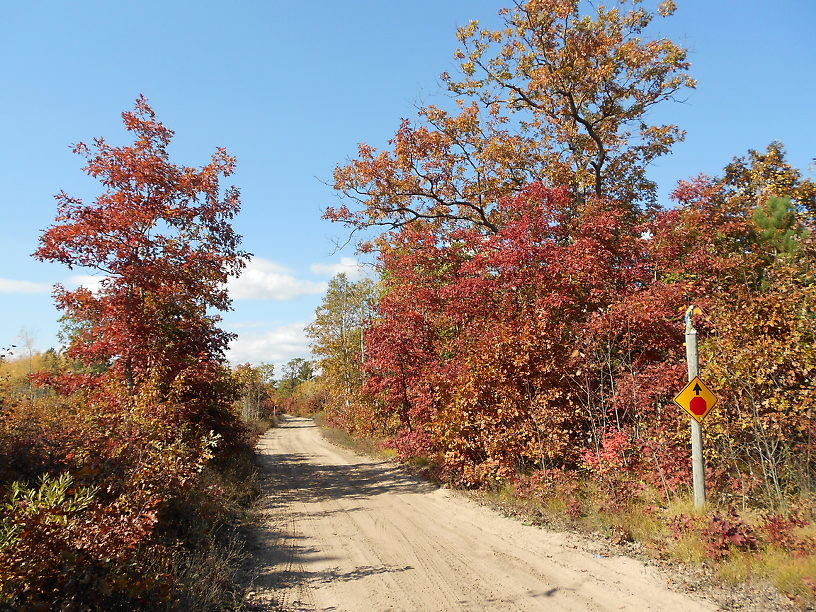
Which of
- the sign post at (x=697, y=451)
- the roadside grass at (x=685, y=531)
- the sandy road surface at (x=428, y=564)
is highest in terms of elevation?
the sign post at (x=697, y=451)

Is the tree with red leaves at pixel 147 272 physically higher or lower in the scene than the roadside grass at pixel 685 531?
higher

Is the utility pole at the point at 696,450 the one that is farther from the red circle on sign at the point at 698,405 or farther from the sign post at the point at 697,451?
the red circle on sign at the point at 698,405

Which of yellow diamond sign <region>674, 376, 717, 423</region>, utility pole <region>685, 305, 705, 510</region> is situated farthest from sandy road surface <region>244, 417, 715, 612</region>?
yellow diamond sign <region>674, 376, 717, 423</region>

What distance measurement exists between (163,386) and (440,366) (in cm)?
692

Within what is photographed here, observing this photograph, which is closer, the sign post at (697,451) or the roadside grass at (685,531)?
the roadside grass at (685,531)

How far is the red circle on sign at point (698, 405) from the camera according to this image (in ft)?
23.5

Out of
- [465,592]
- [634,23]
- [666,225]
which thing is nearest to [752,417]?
[465,592]

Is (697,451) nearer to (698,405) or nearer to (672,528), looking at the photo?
(698,405)

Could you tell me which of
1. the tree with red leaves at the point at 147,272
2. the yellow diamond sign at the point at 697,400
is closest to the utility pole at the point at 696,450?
the yellow diamond sign at the point at 697,400

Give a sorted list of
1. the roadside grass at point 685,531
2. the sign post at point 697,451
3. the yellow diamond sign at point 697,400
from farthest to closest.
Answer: the sign post at point 697,451 → the yellow diamond sign at point 697,400 → the roadside grass at point 685,531

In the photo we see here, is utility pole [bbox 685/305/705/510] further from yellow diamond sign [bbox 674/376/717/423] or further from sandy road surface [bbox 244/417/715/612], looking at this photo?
sandy road surface [bbox 244/417/715/612]

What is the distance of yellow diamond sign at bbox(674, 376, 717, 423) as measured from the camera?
7.17 meters

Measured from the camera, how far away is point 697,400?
283 inches

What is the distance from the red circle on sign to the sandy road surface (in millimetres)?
2322
